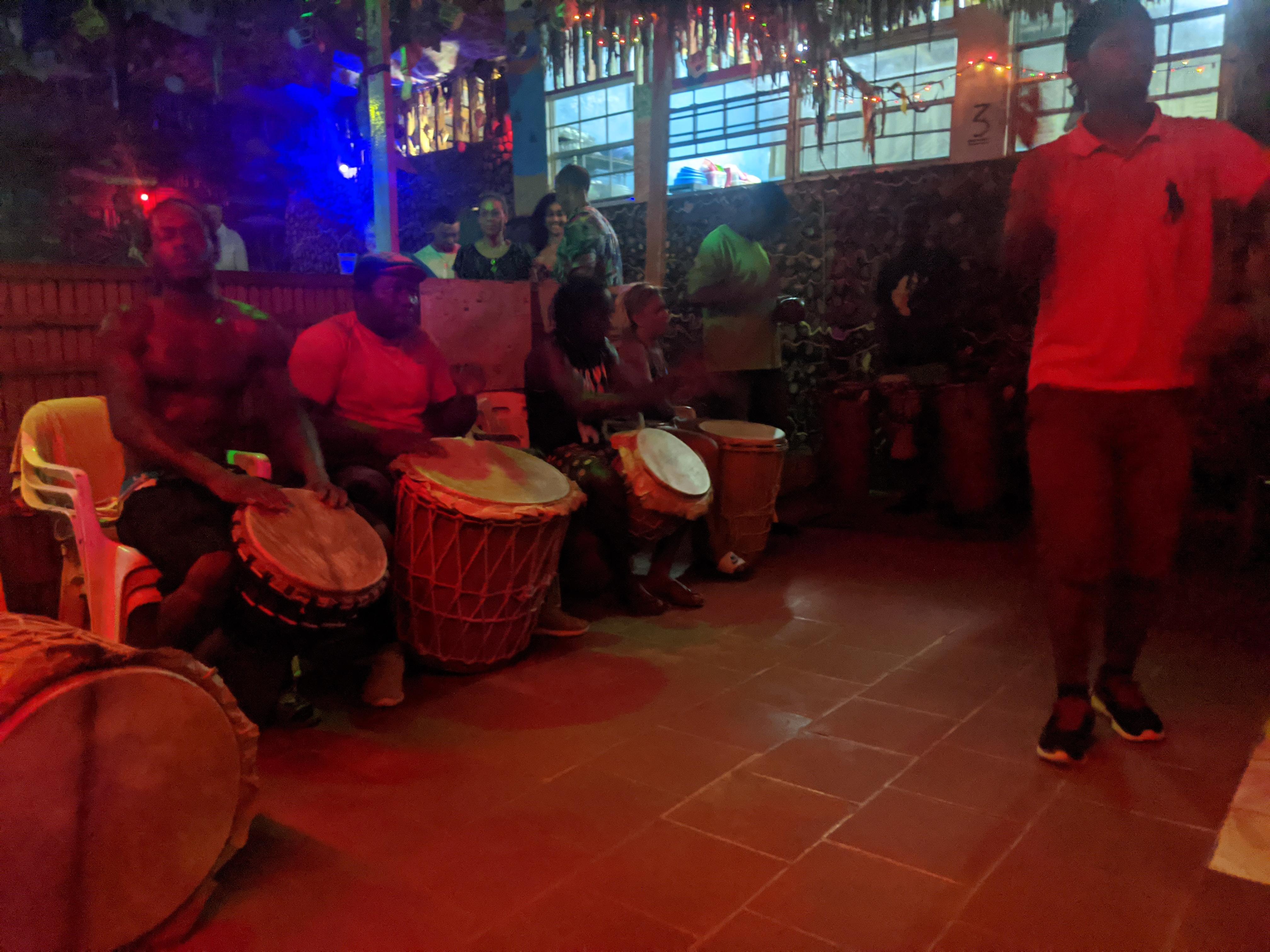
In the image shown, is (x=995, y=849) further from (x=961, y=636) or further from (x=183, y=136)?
(x=183, y=136)

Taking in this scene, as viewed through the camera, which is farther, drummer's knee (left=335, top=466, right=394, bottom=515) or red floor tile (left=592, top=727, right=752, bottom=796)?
drummer's knee (left=335, top=466, right=394, bottom=515)

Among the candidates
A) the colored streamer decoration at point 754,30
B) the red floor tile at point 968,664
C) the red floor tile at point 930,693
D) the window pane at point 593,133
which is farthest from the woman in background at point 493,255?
the window pane at point 593,133

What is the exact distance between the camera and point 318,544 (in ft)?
8.71

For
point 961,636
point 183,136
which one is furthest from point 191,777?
point 183,136

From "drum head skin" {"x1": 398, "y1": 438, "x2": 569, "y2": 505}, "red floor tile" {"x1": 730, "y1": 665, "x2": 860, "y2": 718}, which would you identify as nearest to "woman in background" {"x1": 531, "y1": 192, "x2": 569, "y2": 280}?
"drum head skin" {"x1": 398, "y1": 438, "x2": 569, "y2": 505}

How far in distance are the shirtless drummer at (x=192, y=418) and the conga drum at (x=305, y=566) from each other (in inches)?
3.0

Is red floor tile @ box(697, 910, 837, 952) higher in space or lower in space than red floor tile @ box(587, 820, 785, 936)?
higher

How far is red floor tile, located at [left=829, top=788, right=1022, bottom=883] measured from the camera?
203 cm

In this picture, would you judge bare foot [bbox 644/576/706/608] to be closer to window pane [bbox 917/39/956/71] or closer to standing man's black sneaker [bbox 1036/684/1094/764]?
standing man's black sneaker [bbox 1036/684/1094/764]

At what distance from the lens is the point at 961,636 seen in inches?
146

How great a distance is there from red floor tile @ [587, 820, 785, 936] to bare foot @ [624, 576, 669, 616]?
1936 millimetres

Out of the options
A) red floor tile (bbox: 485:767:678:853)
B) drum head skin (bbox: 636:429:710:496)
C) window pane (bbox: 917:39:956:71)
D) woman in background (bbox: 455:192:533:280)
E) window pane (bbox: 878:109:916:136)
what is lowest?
red floor tile (bbox: 485:767:678:853)

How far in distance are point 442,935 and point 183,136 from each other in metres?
10.4

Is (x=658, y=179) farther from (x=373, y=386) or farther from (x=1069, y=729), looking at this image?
(x=1069, y=729)
